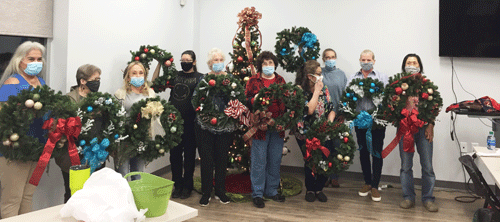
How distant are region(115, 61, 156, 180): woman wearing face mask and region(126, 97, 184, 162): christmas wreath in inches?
8.6

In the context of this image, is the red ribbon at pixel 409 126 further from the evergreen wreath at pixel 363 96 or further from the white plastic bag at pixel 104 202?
the white plastic bag at pixel 104 202

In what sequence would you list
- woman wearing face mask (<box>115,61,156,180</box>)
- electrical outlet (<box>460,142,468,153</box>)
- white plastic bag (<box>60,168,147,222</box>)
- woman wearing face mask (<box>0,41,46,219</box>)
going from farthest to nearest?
electrical outlet (<box>460,142,468,153</box>)
woman wearing face mask (<box>115,61,156,180</box>)
woman wearing face mask (<box>0,41,46,219</box>)
white plastic bag (<box>60,168,147,222</box>)

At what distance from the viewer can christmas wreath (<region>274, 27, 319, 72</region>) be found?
4.80m

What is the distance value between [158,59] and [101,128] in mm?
1442

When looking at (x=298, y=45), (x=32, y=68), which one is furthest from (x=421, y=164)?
(x=32, y=68)

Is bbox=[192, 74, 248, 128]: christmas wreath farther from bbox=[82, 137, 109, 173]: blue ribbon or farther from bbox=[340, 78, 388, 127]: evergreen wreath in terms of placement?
bbox=[340, 78, 388, 127]: evergreen wreath

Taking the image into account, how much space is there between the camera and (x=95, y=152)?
10.1 ft

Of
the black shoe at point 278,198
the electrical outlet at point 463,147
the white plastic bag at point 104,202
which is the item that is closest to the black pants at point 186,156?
the black shoe at point 278,198

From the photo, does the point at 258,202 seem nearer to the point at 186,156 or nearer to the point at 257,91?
the point at 186,156

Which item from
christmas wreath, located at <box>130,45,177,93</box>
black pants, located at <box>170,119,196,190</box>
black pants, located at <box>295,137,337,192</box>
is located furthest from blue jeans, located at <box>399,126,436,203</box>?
christmas wreath, located at <box>130,45,177,93</box>

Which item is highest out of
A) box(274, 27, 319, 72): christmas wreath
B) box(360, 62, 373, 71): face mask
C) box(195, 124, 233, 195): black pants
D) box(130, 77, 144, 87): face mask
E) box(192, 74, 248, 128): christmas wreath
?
box(274, 27, 319, 72): christmas wreath

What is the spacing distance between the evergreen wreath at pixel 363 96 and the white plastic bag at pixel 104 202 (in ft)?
9.59

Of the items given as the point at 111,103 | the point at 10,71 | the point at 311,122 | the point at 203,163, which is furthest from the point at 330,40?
the point at 10,71

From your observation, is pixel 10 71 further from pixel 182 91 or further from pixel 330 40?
pixel 330 40
